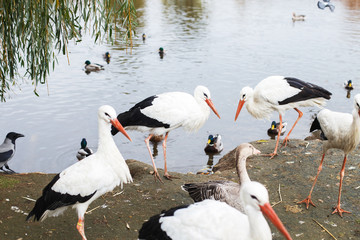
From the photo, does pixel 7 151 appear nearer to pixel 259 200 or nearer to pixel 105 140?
pixel 105 140

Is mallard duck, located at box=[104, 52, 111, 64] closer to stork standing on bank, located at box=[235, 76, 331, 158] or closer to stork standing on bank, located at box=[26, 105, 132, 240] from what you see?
stork standing on bank, located at box=[235, 76, 331, 158]

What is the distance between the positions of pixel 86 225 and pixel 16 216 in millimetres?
1054

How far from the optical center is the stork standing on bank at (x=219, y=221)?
12.6 feet

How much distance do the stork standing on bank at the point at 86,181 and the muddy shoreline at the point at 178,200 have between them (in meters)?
0.64

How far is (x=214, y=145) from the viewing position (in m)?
12.2

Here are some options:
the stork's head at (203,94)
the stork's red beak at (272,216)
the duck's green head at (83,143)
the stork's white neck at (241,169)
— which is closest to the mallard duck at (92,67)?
the duck's green head at (83,143)

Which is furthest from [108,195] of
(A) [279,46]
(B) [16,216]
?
(A) [279,46]

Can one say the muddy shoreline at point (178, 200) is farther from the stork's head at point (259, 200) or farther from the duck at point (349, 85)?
the duck at point (349, 85)

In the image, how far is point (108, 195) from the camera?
6836mm

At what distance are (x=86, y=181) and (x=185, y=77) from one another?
13533 mm

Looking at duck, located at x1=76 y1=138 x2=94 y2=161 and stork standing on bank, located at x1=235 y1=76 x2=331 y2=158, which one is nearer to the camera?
stork standing on bank, located at x1=235 y1=76 x2=331 y2=158

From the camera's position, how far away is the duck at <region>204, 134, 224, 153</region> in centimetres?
1208

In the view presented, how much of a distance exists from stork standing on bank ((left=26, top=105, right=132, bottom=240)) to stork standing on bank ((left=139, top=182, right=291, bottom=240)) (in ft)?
3.33

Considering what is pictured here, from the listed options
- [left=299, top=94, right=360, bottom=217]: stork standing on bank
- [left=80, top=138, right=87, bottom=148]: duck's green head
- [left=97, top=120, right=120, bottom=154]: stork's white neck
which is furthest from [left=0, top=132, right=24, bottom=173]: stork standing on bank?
[left=299, top=94, right=360, bottom=217]: stork standing on bank
